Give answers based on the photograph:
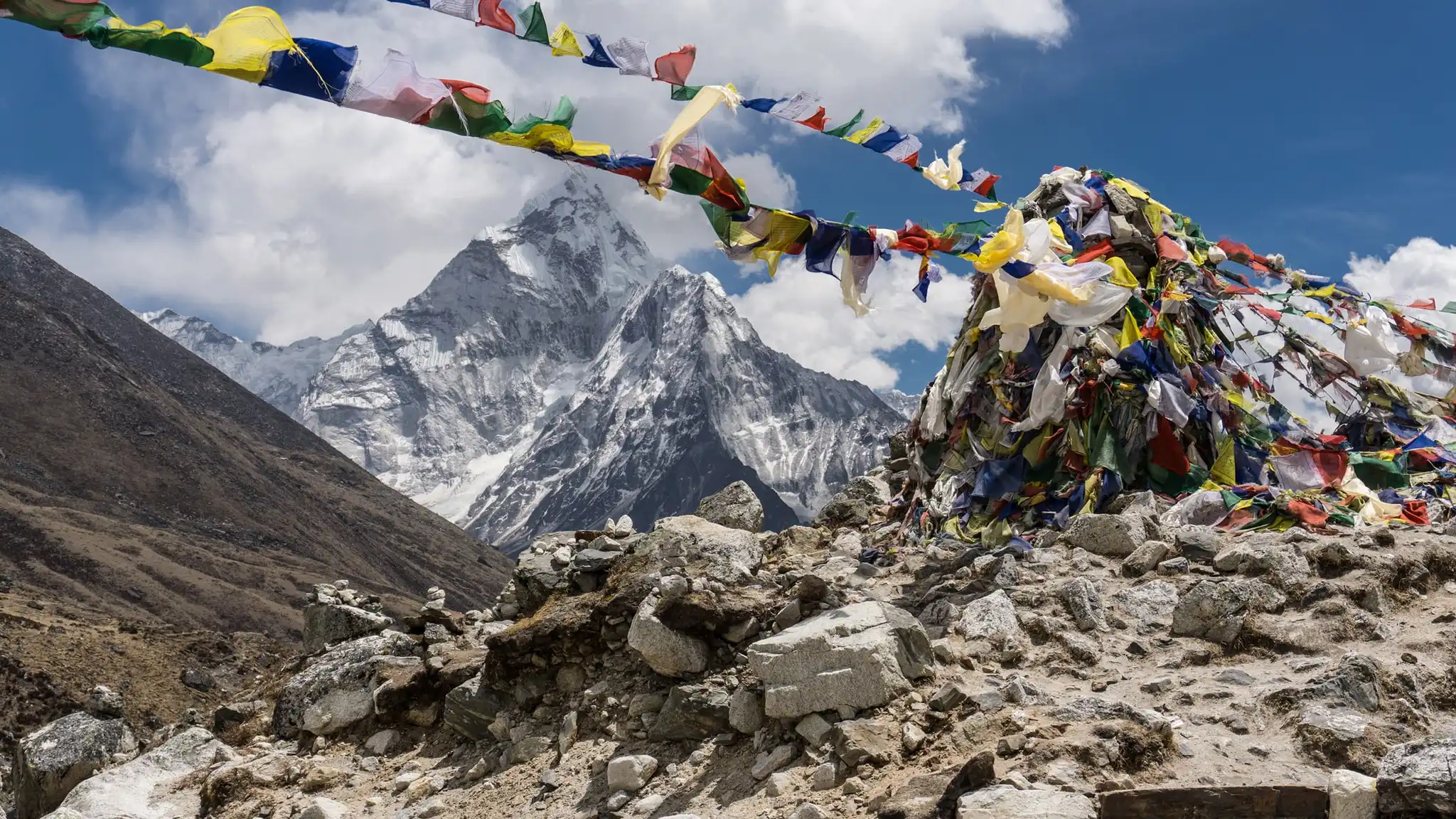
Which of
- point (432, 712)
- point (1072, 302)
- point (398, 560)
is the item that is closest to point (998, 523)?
point (1072, 302)

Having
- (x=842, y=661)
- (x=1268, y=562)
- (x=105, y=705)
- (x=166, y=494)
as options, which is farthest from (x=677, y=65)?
(x=166, y=494)

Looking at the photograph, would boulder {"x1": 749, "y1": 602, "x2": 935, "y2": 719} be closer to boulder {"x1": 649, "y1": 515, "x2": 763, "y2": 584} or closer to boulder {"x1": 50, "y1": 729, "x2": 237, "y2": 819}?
boulder {"x1": 649, "y1": 515, "x2": 763, "y2": 584}

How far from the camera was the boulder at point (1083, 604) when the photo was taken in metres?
7.52

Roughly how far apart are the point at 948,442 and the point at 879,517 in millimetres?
1252

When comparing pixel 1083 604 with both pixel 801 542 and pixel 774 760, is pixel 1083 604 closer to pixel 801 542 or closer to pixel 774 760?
pixel 774 760

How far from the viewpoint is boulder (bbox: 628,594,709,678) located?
774cm

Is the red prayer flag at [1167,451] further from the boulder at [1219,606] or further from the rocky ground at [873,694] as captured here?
the boulder at [1219,606]

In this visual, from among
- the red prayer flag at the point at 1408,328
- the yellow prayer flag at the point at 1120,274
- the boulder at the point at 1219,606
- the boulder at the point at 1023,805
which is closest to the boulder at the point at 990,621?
the boulder at the point at 1219,606

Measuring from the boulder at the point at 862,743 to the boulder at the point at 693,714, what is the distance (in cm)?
103

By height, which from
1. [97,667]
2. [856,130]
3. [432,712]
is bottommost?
[97,667]

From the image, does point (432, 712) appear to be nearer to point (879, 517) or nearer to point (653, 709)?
point (653, 709)

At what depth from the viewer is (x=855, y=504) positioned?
44.5 ft

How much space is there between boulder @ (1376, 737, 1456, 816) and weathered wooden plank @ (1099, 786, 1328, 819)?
28cm

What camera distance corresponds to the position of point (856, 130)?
9922mm
